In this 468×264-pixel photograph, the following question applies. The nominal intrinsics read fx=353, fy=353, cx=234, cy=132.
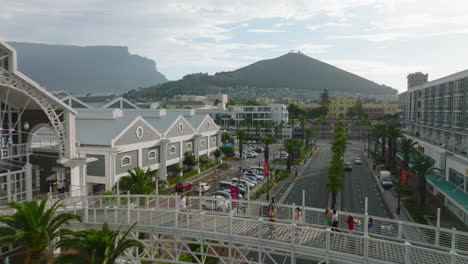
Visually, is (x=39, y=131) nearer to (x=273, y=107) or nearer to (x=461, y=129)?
(x=461, y=129)

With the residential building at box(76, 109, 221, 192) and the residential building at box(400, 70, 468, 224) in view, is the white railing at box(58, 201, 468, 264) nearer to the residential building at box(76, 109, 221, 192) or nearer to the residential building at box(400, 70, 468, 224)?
the residential building at box(76, 109, 221, 192)

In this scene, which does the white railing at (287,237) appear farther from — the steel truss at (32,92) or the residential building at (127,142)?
the residential building at (127,142)

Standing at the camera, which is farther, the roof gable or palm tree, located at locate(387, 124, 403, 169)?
palm tree, located at locate(387, 124, 403, 169)

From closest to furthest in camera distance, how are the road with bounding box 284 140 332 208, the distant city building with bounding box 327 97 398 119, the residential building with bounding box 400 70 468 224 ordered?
1. the residential building with bounding box 400 70 468 224
2. the road with bounding box 284 140 332 208
3. the distant city building with bounding box 327 97 398 119

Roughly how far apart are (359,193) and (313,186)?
629cm

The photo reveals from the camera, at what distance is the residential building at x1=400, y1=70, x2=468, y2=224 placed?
34.0 meters

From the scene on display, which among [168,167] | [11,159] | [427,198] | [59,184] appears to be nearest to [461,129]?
[427,198]

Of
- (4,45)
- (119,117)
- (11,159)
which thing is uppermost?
(4,45)

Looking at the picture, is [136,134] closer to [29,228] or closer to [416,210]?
[29,228]

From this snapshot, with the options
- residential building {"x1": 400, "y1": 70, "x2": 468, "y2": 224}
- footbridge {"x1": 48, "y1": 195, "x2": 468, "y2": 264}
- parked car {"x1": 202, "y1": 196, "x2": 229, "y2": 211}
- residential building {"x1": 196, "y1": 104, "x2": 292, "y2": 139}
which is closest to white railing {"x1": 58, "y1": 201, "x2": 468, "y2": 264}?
footbridge {"x1": 48, "y1": 195, "x2": 468, "y2": 264}

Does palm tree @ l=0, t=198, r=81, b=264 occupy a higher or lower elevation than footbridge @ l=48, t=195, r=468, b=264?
higher

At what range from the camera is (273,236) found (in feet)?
49.1

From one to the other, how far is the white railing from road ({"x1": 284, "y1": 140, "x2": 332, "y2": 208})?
80.2 feet

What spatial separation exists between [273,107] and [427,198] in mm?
78618
